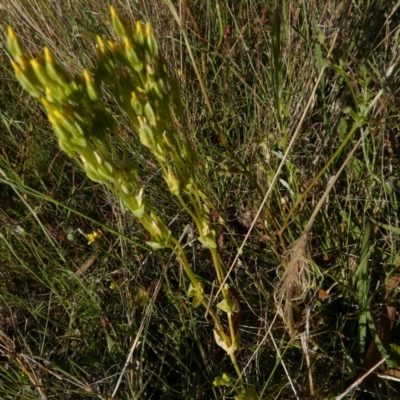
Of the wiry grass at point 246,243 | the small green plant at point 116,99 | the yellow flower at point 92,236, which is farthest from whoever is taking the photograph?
the yellow flower at point 92,236

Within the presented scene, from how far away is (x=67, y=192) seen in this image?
163 cm

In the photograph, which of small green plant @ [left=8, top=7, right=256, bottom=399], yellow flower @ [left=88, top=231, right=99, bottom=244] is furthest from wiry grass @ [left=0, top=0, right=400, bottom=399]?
Result: small green plant @ [left=8, top=7, right=256, bottom=399]

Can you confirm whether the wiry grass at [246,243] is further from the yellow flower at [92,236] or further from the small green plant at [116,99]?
the small green plant at [116,99]

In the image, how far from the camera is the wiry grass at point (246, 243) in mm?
1197

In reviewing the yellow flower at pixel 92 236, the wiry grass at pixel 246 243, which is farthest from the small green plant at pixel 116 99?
the yellow flower at pixel 92 236

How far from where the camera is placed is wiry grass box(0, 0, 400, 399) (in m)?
1.20

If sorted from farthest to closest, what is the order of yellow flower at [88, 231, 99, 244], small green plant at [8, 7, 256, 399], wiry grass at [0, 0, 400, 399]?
yellow flower at [88, 231, 99, 244] → wiry grass at [0, 0, 400, 399] → small green plant at [8, 7, 256, 399]

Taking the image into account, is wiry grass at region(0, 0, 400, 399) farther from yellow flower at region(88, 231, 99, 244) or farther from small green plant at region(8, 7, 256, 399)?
small green plant at region(8, 7, 256, 399)

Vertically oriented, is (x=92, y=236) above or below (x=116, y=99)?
below

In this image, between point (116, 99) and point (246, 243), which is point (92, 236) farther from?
point (116, 99)

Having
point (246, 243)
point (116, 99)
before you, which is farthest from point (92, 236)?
point (116, 99)

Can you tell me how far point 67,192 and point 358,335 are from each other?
982 mm

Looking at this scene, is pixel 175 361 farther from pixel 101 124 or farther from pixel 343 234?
pixel 101 124

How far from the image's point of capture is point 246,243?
1377mm
